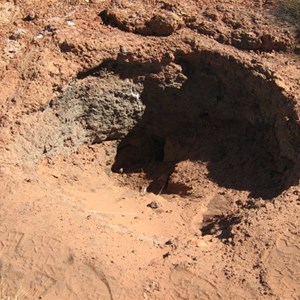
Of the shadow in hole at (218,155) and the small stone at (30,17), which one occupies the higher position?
the small stone at (30,17)

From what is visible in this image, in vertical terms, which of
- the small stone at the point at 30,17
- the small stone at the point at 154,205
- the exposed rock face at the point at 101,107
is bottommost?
the small stone at the point at 154,205

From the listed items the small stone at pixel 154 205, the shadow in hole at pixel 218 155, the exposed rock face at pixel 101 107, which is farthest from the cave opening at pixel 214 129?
the small stone at pixel 154 205

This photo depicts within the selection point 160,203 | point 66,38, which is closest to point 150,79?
point 66,38

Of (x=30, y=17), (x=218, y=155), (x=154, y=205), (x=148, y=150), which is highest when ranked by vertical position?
(x=30, y=17)

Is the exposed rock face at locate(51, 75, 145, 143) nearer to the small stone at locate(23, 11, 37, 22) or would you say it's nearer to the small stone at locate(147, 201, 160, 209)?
the small stone at locate(23, 11, 37, 22)

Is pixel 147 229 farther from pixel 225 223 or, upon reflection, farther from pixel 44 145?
pixel 44 145

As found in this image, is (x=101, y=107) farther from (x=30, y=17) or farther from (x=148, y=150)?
(x=30, y=17)

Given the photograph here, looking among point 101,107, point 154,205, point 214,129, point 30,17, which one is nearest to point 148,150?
point 214,129

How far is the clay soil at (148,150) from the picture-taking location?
5.01m

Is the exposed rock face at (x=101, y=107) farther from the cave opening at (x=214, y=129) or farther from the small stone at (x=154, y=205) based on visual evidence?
the small stone at (x=154, y=205)

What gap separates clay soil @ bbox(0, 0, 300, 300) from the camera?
16.4ft

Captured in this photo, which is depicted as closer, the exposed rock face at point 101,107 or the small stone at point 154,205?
the small stone at point 154,205

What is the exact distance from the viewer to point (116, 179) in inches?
287

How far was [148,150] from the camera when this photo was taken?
790 cm
